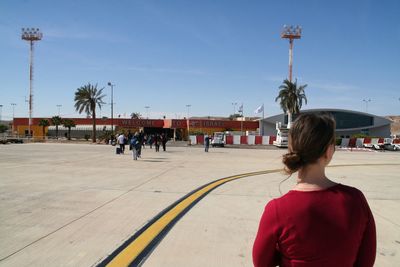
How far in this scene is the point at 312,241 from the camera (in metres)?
1.79

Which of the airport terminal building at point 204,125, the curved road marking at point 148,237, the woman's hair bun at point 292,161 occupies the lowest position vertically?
the curved road marking at point 148,237

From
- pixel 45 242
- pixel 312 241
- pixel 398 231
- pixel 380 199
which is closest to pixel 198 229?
pixel 45 242

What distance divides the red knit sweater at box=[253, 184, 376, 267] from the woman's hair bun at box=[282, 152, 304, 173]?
146mm

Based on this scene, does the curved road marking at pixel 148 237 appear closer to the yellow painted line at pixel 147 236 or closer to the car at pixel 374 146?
the yellow painted line at pixel 147 236

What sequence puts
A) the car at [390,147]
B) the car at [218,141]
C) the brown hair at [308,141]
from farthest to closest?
the car at [218,141] < the car at [390,147] < the brown hair at [308,141]

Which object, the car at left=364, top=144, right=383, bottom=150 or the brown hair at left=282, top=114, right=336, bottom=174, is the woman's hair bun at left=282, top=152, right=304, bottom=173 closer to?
the brown hair at left=282, top=114, right=336, bottom=174

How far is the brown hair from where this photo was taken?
1.89 meters

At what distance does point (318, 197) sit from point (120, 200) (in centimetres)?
659

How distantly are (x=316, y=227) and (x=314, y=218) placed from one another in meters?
0.05

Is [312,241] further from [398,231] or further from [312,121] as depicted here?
[398,231]

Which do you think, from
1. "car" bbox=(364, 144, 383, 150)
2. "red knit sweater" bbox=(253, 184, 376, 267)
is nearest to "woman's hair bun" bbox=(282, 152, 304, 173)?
"red knit sweater" bbox=(253, 184, 376, 267)

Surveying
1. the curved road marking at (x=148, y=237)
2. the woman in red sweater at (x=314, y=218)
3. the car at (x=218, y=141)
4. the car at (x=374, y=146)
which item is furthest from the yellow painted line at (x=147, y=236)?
the car at (x=374, y=146)

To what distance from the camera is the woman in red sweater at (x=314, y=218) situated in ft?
5.87

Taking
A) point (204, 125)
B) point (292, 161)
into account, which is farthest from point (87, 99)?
point (292, 161)
